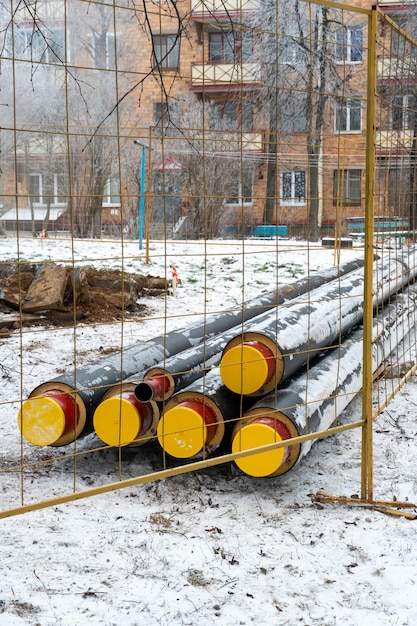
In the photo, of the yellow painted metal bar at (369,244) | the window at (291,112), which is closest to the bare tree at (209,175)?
the window at (291,112)

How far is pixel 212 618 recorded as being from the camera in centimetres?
284

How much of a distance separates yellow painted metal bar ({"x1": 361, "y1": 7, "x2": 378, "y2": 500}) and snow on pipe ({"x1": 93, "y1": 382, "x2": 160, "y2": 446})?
3.77 ft

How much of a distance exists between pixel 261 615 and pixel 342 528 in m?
0.90

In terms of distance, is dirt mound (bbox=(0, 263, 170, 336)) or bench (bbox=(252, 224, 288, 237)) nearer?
dirt mound (bbox=(0, 263, 170, 336))

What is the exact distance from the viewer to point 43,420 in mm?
4082

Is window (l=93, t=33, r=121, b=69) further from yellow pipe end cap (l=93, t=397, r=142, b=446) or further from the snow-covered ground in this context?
yellow pipe end cap (l=93, t=397, r=142, b=446)

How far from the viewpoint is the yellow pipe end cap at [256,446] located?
3.88 m

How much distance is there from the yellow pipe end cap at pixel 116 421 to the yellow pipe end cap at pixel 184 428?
0.48 feet

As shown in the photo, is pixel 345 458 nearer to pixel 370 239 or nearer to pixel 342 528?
pixel 342 528

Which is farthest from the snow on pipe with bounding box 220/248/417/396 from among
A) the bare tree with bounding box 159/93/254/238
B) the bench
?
the bare tree with bounding box 159/93/254/238

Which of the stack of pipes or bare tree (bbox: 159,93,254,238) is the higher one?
bare tree (bbox: 159,93,254,238)

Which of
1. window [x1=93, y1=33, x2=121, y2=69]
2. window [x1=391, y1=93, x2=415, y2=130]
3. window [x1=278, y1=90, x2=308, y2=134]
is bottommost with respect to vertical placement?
window [x1=391, y1=93, x2=415, y2=130]

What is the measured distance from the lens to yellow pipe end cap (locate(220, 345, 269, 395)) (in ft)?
13.6

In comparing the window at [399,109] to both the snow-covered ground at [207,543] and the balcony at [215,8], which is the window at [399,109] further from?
the snow-covered ground at [207,543]
